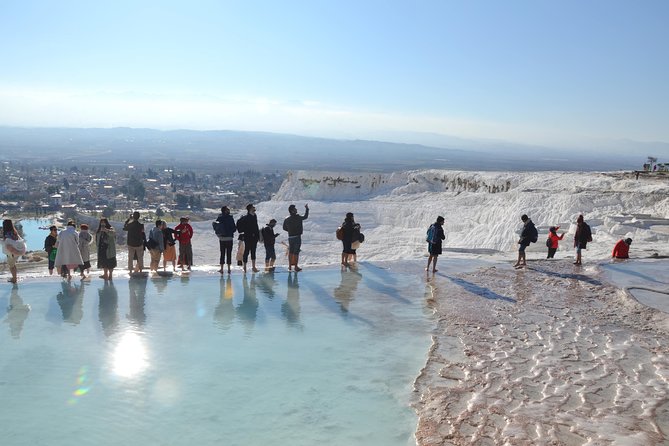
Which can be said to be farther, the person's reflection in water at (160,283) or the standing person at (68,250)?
the standing person at (68,250)

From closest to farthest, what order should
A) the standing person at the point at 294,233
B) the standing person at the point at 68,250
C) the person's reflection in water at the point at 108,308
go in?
the person's reflection in water at the point at 108,308, the standing person at the point at 68,250, the standing person at the point at 294,233

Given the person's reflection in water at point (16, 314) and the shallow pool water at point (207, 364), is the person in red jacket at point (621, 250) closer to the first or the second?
the shallow pool water at point (207, 364)

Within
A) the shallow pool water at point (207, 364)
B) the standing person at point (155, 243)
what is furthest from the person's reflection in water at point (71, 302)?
the standing person at point (155, 243)

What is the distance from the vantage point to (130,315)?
6.95m

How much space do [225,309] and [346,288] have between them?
2093mm

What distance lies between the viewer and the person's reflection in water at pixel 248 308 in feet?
22.3

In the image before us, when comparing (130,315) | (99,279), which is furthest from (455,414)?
(99,279)

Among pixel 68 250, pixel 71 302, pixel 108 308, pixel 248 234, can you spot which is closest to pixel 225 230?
pixel 248 234

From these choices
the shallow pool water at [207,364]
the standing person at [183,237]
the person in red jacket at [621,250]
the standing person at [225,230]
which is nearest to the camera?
the shallow pool water at [207,364]

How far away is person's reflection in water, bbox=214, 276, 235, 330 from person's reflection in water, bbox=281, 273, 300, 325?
0.67m

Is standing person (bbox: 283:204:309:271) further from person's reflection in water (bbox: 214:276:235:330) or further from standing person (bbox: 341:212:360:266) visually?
person's reflection in water (bbox: 214:276:235:330)

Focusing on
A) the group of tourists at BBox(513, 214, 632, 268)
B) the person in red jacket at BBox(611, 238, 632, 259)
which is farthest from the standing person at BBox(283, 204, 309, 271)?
the person in red jacket at BBox(611, 238, 632, 259)

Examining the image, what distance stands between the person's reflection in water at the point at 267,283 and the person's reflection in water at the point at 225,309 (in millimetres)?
491

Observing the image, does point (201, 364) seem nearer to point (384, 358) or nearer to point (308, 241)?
point (384, 358)
